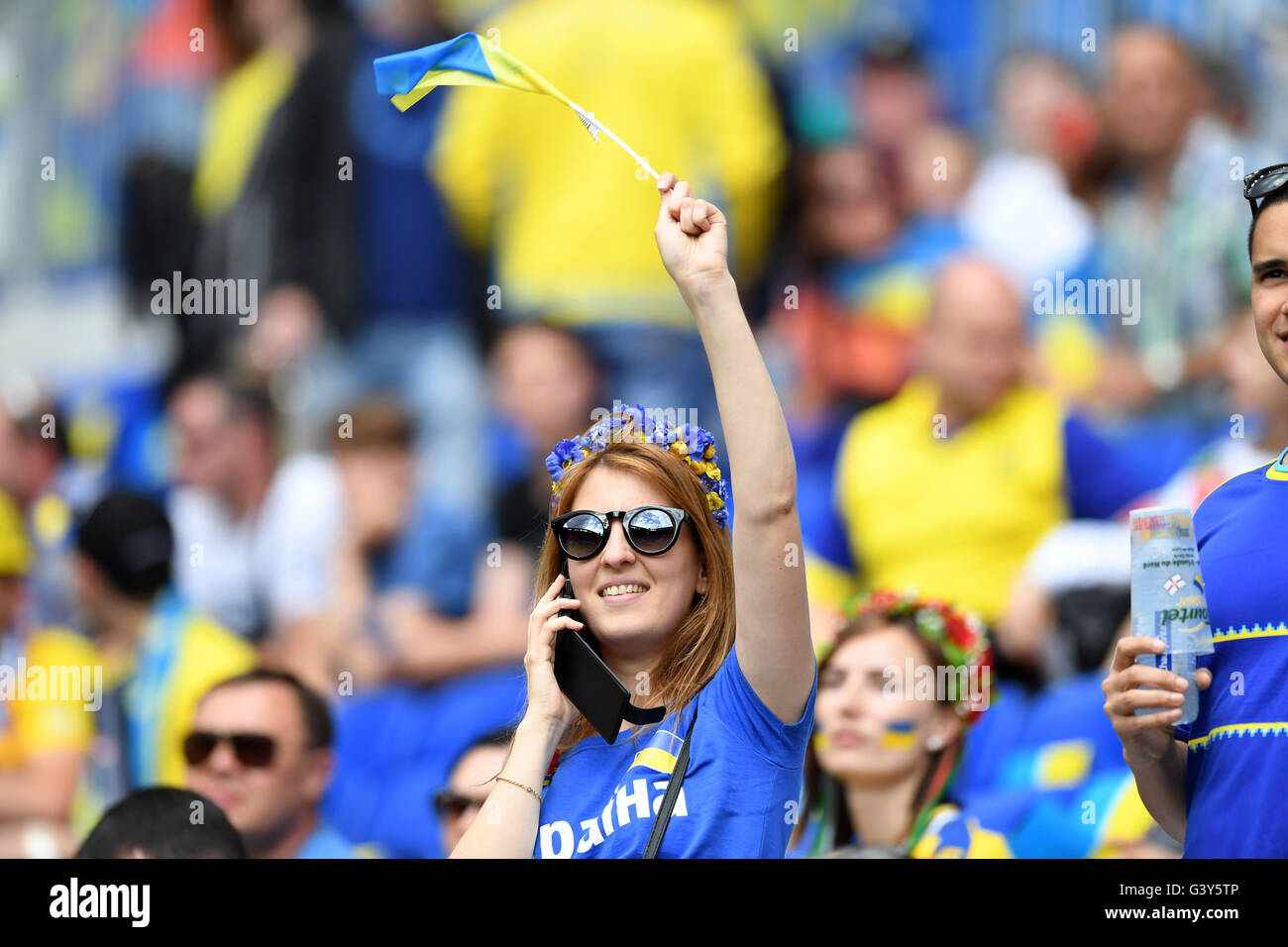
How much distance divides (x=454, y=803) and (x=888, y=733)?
1227mm

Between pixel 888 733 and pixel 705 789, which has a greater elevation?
pixel 888 733

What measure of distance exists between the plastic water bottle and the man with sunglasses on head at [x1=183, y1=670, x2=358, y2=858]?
2779 millimetres

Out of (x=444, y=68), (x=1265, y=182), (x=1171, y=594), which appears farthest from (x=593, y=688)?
(x=1265, y=182)

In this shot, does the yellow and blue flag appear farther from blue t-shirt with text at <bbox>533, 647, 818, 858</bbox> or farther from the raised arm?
blue t-shirt with text at <bbox>533, 647, 818, 858</bbox>

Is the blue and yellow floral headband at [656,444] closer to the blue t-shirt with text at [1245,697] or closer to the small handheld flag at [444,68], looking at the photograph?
the small handheld flag at [444,68]

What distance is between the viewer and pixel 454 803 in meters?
4.36

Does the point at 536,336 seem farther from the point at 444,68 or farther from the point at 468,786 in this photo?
the point at 444,68

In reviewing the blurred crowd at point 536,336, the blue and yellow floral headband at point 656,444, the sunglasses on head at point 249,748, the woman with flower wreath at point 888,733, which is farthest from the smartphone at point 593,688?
the blurred crowd at point 536,336

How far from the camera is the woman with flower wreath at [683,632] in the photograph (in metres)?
2.38

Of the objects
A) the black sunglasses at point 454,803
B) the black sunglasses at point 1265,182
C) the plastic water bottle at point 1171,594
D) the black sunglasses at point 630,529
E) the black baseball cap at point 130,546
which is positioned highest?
the black baseball cap at point 130,546

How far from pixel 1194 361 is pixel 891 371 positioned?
1.12m

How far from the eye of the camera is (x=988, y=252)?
610cm

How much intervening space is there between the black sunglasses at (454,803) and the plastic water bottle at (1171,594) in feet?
7.34
